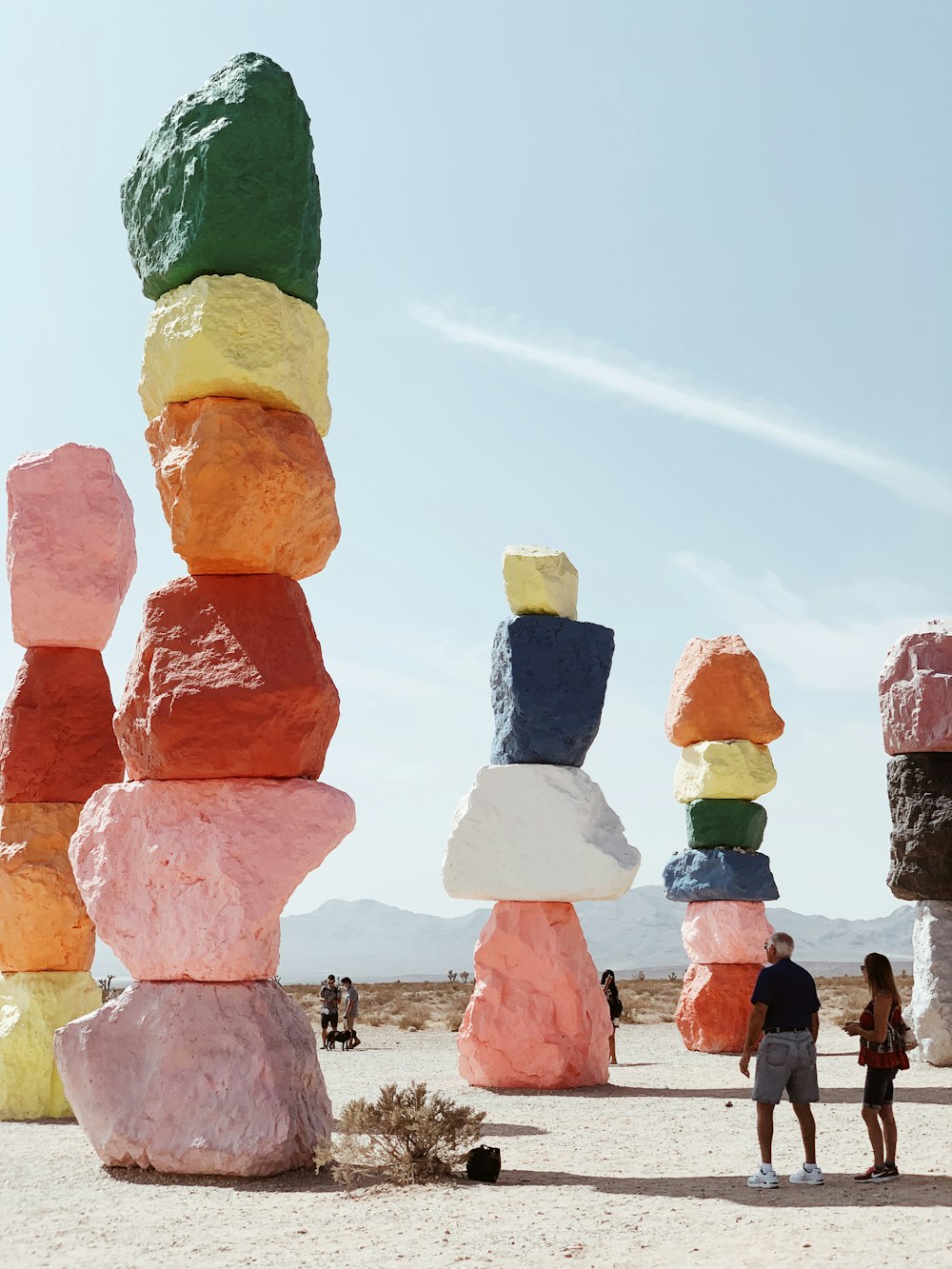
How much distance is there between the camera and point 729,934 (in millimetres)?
16719

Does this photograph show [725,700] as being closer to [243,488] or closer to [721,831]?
[721,831]

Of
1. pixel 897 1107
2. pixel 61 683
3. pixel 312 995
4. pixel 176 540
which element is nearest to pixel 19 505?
pixel 61 683

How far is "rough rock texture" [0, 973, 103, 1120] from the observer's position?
34.7ft

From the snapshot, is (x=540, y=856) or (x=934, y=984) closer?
(x=540, y=856)

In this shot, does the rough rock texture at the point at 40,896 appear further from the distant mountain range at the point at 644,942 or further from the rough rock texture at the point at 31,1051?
the distant mountain range at the point at 644,942

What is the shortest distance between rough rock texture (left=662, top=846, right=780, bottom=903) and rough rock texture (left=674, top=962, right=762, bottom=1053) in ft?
2.91

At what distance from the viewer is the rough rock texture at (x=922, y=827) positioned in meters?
14.0

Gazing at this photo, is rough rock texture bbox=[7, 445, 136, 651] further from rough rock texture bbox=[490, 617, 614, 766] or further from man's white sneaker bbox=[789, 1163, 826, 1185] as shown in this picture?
man's white sneaker bbox=[789, 1163, 826, 1185]

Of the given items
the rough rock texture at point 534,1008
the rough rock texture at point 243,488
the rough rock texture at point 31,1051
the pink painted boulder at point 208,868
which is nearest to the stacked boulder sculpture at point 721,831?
the rough rock texture at point 534,1008

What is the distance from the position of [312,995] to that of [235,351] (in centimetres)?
2786

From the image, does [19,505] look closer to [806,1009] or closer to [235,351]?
[235,351]

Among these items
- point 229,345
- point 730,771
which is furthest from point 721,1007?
point 229,345

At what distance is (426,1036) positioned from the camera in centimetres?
2189

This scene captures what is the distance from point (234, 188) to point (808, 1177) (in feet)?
21.8
